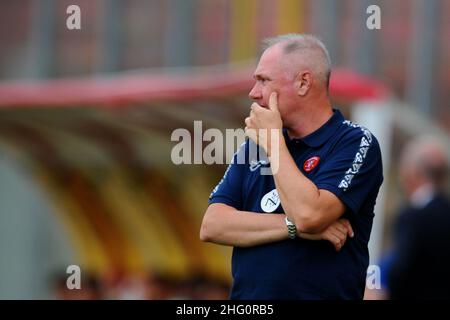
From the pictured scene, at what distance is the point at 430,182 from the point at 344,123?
205 centimetres

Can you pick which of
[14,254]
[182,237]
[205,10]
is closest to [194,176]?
[182,237]

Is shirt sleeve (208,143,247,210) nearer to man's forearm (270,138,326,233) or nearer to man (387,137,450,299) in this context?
man's forearm (270,138,326,233)

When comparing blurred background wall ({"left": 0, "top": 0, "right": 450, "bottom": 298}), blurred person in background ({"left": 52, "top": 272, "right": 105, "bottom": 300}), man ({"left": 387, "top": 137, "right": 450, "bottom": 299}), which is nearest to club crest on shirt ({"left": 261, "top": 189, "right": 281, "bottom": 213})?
man ({"left": 387, "top": 137, "right": 450, "bottom": 299})

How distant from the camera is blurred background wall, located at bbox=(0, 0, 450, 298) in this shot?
1225 cm

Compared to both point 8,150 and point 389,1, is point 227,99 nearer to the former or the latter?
point 8,150

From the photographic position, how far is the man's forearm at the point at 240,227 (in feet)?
A: 17.2

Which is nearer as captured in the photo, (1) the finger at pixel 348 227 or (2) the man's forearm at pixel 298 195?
(2) the man's forearm at pixel 298 195

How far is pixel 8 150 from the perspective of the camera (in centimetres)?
1366

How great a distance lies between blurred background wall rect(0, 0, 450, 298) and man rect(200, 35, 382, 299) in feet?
16.1

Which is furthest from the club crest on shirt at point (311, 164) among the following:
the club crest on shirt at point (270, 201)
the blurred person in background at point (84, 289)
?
the blurred person in background at point (84, 289)

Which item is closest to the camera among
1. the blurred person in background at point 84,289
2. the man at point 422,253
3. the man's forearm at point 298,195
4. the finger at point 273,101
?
the man's forearm at point 298,195

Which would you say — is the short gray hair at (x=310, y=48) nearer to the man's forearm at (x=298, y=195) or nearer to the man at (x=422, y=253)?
the man's forearm at (x=298, y=195)

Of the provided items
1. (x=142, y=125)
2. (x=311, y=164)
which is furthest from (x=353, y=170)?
(x=142, y=125)

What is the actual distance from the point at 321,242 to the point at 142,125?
744 cm
